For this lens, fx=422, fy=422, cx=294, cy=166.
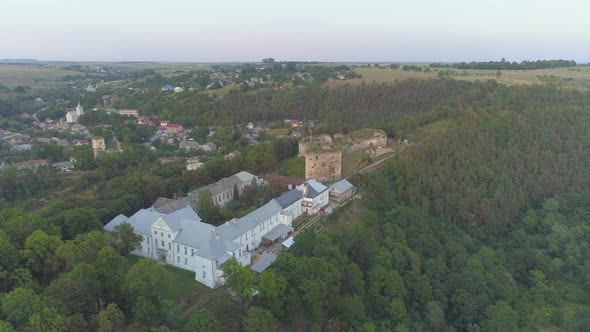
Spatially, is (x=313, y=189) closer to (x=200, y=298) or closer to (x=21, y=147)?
(x=200, y=298)

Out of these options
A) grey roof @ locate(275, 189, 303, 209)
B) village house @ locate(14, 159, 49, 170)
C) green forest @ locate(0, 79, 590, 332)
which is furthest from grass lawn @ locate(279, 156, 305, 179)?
village house @ locate(14, 159, 49, 170)

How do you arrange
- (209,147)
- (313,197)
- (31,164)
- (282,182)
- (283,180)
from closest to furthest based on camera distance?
(313,197), (282,182), (283,180), (31,164), (209,147)

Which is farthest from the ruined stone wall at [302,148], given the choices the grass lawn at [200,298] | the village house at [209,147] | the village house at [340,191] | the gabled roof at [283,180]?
the grass lawn at [200,298]

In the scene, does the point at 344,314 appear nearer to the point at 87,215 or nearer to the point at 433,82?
the point at 87,215

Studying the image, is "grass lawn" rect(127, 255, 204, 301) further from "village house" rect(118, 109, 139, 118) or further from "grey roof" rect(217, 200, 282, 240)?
"village house" rect(118, 109, 139, 118)

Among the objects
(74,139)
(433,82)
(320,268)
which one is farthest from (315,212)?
(433,82)

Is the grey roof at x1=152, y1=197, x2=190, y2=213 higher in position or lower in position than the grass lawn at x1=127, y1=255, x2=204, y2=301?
higher

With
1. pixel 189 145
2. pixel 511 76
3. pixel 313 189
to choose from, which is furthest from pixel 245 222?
pixel 511 76
